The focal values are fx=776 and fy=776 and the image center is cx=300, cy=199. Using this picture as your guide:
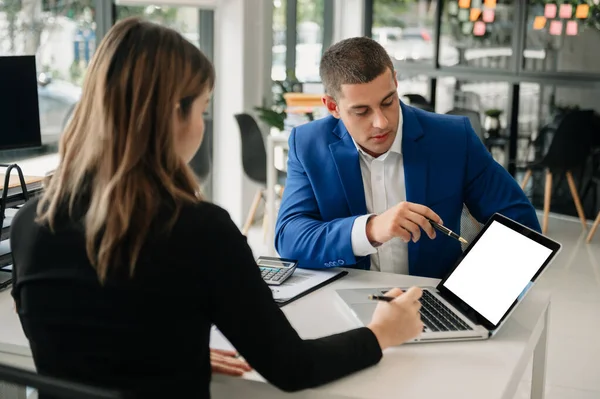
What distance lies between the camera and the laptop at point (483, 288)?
5.49ft

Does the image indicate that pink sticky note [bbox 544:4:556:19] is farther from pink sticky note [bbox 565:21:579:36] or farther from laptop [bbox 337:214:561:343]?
laptop [bbox 337:214:561:343]

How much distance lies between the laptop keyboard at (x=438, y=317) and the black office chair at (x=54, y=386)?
83 centimetres

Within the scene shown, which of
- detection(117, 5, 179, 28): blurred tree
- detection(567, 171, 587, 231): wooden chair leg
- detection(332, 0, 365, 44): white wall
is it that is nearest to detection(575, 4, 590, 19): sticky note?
detection(567, 171, 587, 231): wooden chair leg

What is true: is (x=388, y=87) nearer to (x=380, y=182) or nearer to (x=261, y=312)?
(x=380, y=182)

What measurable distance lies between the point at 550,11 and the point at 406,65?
1.53 m

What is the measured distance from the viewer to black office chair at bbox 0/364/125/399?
40.8 inches

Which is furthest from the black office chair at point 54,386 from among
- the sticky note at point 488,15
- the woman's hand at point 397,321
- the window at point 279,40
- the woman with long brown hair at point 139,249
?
the sticky note at point 488,15

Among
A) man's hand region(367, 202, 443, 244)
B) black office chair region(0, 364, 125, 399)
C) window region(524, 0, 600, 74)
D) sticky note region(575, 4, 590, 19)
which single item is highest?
sticky note region(575, 4, 590, 19)

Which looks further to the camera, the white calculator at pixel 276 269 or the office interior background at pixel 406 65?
the office interior background at pixel 406 65

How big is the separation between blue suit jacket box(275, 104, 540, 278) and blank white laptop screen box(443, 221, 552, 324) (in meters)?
0.38

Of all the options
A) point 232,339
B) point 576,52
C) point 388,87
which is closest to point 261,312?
point 232,339

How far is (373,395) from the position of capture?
4.56ft

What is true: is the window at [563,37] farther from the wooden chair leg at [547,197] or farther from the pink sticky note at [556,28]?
the wooden chair leg at [547,197]

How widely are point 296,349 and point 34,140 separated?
5.22 feet
